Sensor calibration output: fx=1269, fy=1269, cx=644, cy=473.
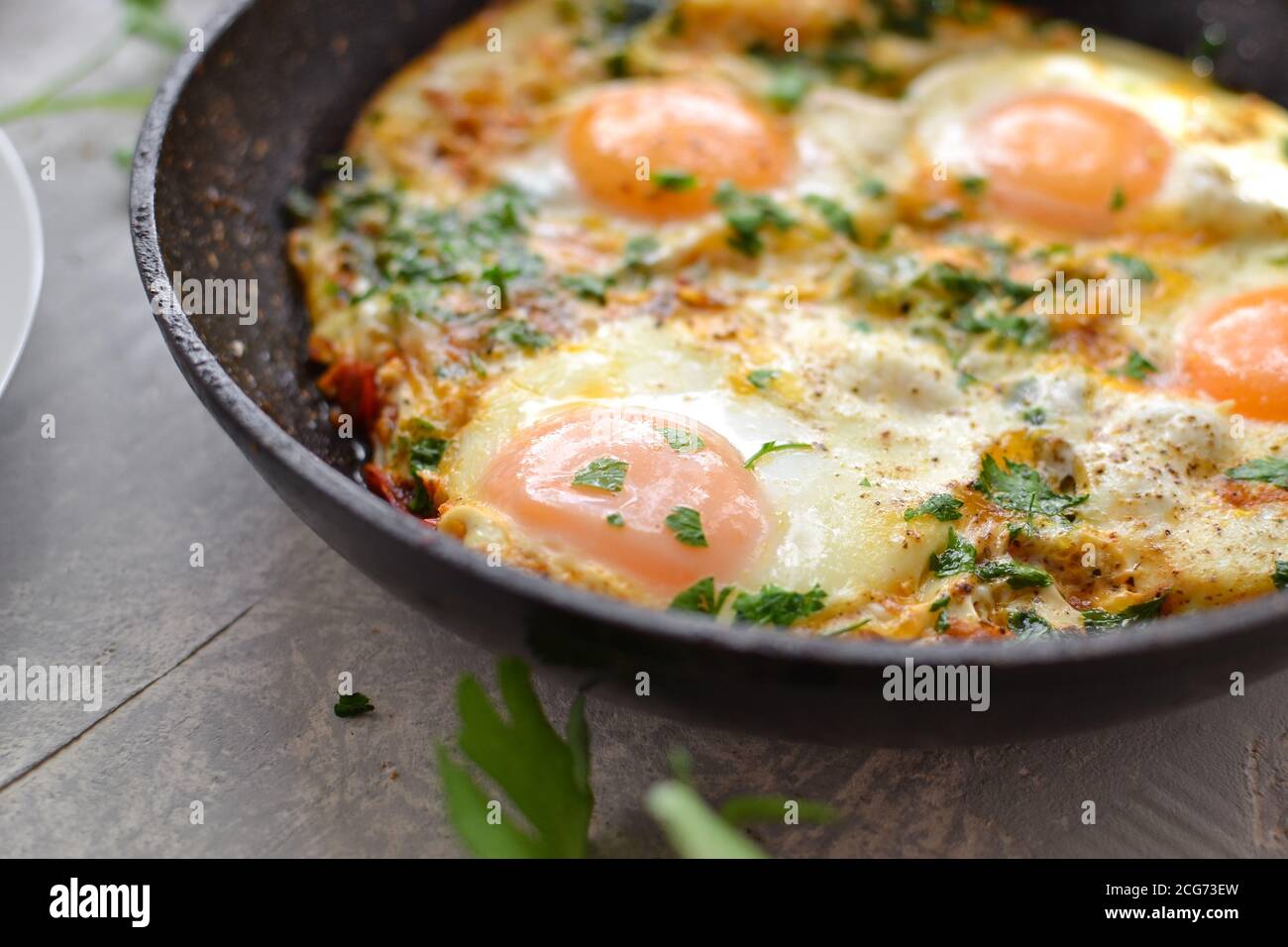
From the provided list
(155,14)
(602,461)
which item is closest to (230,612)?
(602,461)

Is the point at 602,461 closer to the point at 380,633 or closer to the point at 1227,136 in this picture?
the point at 380,633

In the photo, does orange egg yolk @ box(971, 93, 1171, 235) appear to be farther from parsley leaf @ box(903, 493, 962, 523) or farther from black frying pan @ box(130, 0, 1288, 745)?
black frying pan @ box(130, 0, 1288, 745)

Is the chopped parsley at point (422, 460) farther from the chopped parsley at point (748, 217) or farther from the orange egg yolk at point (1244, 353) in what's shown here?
the orange egg yolk at point (1244, 353)

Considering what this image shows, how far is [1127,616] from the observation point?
269cm

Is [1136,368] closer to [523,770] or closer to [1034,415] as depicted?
[1034,415]

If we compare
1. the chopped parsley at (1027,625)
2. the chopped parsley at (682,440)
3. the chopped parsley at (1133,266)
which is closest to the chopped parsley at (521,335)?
the chopped parsley at (682,440)

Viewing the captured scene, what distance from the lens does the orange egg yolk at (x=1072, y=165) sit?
3654 mm

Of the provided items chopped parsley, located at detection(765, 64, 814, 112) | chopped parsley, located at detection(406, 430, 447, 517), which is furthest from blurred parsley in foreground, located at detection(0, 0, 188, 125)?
chopped parsley, located at detection(406, 430, 447, 517)

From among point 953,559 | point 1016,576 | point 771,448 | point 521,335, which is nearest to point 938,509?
point 953,559

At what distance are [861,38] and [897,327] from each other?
4.89ft

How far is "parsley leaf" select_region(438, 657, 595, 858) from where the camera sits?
2436 millimetres

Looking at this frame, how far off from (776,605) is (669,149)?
168cm

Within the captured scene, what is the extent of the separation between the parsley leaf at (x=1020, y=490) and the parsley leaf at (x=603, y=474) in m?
0.81
